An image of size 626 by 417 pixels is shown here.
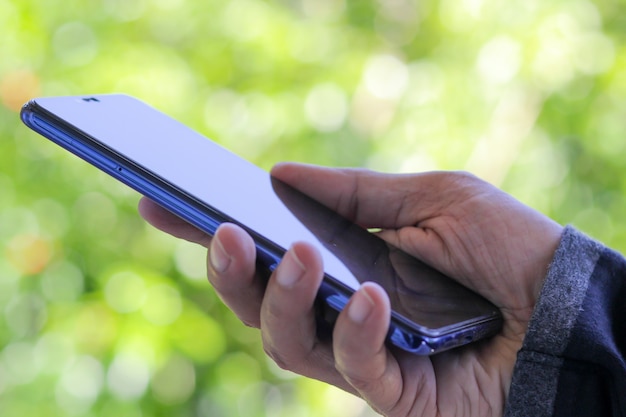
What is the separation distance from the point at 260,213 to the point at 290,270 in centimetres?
12

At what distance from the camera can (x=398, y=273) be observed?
2.24 ft

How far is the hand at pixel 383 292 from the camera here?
55 centimetres

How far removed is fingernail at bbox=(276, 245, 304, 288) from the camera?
54 centimetres

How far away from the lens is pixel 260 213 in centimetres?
66

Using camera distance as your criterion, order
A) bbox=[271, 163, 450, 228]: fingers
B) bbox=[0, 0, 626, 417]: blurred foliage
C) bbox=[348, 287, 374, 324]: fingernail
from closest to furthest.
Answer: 1. bbox=[348, 287, 374, 324]: fingernail
2. bbox=[271, 163, 450, 228]: fingers
3. bbox=[0, 0, 626, 417]: blurred foliage

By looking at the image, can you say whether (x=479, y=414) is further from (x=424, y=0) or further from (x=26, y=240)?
(x=424, y=0)

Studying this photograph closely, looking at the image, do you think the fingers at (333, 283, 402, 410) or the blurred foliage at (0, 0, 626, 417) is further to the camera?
the blurred foliage at (0, 0, 626, 417)

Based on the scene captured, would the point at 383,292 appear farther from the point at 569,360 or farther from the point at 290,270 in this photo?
the point at 569,360

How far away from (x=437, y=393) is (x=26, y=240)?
0.67 m

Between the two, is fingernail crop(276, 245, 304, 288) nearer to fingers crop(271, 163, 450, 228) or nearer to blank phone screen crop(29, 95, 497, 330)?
blank phone screen crop(29, 95, 497, 330)

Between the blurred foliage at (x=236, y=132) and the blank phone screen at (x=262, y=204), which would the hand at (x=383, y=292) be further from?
the blurred foliage at (x=236, y=132)

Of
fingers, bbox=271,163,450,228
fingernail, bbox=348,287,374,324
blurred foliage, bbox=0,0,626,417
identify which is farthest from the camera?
blurred foliage, bbox=0,0,626,417

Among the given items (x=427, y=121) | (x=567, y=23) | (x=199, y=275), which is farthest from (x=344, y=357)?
(x=567, y=23)

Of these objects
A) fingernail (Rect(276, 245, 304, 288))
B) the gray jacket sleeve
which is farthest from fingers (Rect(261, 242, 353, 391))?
the gray jacket sleeve
